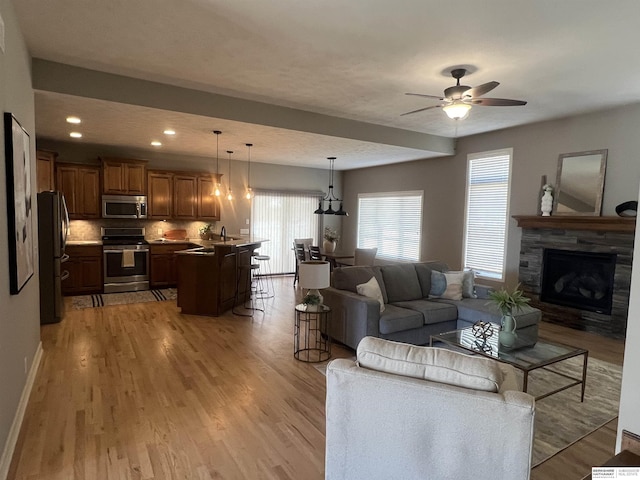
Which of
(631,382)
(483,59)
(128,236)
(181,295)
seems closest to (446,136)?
(483,59)

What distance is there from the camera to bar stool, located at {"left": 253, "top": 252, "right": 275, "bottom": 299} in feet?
22.3

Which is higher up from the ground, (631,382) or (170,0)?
(170,0)

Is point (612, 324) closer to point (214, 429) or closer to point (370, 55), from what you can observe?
point (370, 55)

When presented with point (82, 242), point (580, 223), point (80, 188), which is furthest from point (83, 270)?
point (580, 223)

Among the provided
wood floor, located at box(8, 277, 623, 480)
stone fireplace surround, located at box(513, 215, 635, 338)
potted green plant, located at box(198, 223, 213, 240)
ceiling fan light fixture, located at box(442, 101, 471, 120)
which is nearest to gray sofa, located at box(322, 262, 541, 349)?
wood floor, located at box(8, 277, 623, 480)

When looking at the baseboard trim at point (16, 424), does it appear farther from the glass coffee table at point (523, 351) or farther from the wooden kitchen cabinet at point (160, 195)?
the wooden kitchen cabinet at point (160, 195)

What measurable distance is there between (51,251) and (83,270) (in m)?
1.82

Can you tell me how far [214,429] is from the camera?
2645 millimetres

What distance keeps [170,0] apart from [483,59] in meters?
2.64

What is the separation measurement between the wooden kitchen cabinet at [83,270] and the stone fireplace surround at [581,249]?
7056mm

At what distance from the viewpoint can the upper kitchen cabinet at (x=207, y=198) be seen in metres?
7.88

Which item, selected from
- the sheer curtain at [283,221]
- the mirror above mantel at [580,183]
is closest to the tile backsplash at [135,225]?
the sheer curtain at [283,221]

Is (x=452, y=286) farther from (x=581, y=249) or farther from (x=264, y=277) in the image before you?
(x=264, y=277)

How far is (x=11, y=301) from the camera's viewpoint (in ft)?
8.06
